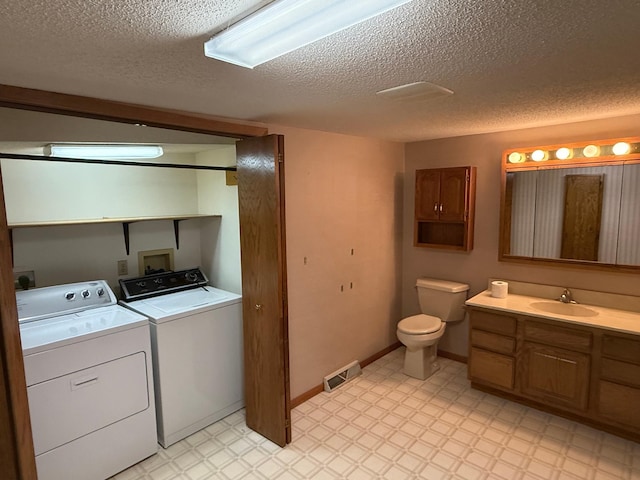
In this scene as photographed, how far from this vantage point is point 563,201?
2.97m

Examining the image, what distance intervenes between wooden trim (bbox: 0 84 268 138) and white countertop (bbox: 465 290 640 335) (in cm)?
224

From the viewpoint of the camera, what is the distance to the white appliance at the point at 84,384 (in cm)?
198

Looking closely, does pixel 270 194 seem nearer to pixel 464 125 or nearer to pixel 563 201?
pixel 464 125

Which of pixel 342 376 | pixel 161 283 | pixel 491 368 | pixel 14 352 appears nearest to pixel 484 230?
pixel 491 368

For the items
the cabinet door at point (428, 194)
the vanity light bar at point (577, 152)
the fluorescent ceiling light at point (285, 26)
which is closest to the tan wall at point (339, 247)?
the cabinet door at point (428, 194)

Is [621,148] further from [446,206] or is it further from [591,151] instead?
[446,206]

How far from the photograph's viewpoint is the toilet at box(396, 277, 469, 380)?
3289 millimetres

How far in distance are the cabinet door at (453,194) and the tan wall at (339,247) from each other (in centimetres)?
56

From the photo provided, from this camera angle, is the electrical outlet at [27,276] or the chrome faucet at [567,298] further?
the chrome faucet at [567,298]

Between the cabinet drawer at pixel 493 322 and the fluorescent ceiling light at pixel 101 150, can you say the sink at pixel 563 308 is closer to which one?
the cabinet drawer at pixel 493 322

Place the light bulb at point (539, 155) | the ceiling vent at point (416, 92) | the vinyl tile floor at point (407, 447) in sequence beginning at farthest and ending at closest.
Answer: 1. the light bulb at point (539, 155)
2. the vinyl tile floor at point (407, 447)
3. the ceiling vent at point (416, 92)

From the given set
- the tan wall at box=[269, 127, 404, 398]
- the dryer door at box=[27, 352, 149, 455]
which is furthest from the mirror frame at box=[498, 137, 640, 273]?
the dryer door at box=[27, 352, 149, 455]

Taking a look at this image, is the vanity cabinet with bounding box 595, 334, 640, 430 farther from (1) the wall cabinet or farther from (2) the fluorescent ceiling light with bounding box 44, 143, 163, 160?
(2) the fluorescent ceiling light with bounding box 44, 143, 163, 160

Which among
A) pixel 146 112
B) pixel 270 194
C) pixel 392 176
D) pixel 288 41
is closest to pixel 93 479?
pixel 270 194
